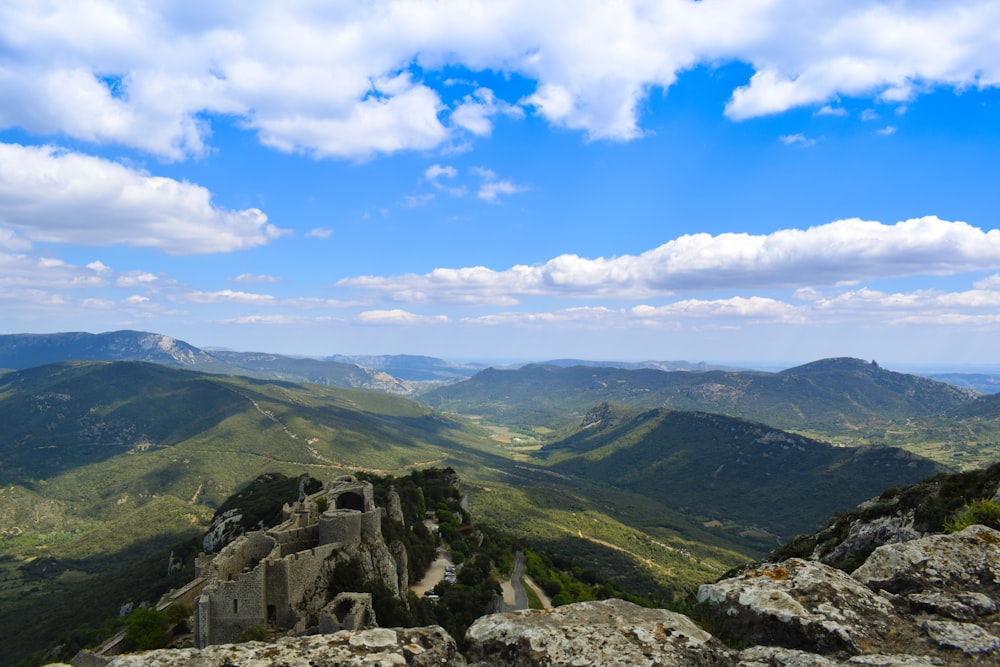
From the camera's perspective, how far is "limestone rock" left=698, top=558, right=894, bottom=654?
5262 mm

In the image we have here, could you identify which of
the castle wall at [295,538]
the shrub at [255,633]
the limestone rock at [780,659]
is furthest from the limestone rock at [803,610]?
the castle wall at [295,538]

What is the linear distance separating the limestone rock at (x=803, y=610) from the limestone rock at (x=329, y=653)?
3.13 meters

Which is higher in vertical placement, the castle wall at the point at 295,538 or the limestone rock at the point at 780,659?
the limestone rock at the point at 780,659

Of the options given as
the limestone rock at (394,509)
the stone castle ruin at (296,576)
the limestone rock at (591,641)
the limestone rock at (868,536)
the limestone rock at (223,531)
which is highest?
the limestone rock at (591,641)

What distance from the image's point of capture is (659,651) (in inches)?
199

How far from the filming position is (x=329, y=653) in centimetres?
487

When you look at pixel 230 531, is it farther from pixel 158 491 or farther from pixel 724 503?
pixel 724 503

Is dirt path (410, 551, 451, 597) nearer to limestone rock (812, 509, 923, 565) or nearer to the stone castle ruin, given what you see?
the stone castle ruin

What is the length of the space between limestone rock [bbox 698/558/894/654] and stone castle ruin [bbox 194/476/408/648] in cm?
2273

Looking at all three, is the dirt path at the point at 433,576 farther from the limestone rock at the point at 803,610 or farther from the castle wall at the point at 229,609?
the limestone rock at the point at 803,610

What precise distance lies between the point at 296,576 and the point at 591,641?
2589 centimetres

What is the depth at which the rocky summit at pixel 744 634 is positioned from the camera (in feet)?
16.1

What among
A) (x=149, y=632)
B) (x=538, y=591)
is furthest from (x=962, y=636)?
(x=538, y=591)

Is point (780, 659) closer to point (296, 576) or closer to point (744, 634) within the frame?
point (744, 634)
